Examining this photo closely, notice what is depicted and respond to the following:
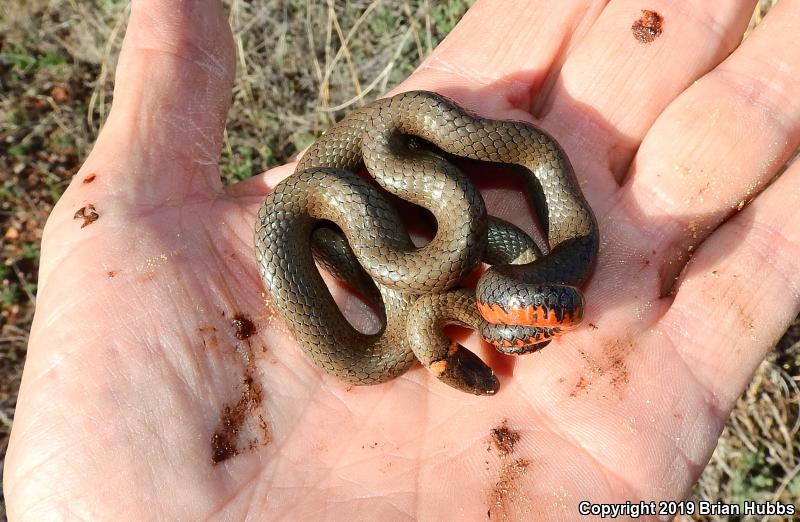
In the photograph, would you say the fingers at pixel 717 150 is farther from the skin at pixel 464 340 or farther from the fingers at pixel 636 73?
the fingers at pixel 636 73

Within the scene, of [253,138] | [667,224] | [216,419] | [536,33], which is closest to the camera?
[216,419]

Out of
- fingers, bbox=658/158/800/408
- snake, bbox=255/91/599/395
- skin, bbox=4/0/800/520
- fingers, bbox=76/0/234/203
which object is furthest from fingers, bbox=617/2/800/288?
fingers, bbox=76/0/234/203

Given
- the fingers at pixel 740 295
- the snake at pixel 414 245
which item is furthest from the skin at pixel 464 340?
the snake at pixel 414 245

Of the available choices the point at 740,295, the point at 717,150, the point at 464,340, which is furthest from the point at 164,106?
the point at 740,295

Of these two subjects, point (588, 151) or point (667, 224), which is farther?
point (588, 151)

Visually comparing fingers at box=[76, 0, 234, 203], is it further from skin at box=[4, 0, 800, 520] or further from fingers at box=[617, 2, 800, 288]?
fingers at box=[617, 2, 800, 288]

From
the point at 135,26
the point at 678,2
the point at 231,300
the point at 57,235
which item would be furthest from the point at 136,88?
the point at 678,2

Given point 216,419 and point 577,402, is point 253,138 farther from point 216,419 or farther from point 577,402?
point 577,402
